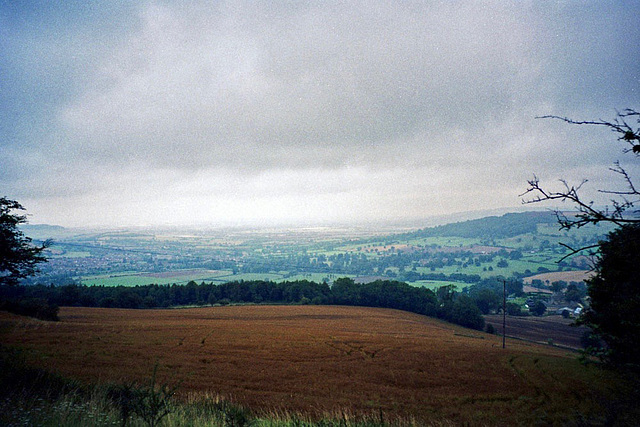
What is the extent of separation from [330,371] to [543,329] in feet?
148

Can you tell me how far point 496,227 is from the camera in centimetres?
16625

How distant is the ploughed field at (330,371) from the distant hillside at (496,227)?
502 feet

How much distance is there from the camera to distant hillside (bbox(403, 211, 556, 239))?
152000mm

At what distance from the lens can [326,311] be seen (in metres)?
49.0

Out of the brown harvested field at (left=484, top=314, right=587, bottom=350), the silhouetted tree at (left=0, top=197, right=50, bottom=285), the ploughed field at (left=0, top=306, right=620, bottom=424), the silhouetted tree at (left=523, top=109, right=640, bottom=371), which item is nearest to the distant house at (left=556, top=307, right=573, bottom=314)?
the brown harvested field at (left=484, top=314, right=587, bottom=350)

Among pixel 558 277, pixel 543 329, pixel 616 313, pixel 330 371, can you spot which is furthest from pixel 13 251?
pixel 558 277

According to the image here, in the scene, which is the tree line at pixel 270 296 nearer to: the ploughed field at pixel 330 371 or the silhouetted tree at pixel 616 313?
the ploughed field at pixel 330 371

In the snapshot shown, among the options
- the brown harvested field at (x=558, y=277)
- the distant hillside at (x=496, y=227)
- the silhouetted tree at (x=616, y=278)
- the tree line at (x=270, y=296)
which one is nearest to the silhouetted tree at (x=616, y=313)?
the silhouetted tree at (x=616, y=278)

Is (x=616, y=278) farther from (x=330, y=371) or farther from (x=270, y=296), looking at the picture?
(x=270, y=296)

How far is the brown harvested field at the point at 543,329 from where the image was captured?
4100 cm

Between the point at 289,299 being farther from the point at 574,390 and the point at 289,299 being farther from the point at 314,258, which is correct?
the point at 314,258

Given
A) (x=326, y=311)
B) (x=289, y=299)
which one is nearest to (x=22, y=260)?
(x=326, y=311)

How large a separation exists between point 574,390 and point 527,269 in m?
96.4

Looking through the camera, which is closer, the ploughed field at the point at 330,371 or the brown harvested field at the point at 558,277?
the ploughed field at the point at 330,371
